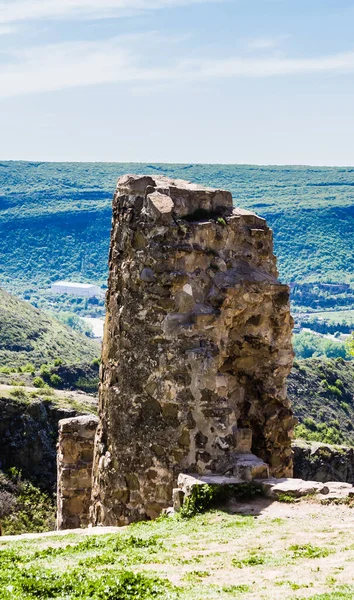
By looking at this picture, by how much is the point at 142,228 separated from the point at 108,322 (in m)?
1.21

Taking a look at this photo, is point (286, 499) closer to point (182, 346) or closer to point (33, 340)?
point (182, 346)

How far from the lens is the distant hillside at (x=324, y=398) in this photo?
4072 centimetres

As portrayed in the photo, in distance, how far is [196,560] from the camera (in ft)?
30.0

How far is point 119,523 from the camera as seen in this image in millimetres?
12422

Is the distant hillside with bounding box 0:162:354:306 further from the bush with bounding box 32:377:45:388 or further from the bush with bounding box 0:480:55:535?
the bush with bounding box 0:480:55:535

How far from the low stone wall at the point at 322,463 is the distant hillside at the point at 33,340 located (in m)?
27.7

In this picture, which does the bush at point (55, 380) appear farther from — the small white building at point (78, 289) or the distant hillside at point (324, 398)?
the small white building at point (78, 289)

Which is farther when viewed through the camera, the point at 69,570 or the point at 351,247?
the point at 351,247

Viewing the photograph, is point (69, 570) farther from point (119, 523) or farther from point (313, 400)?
point (313, 400)

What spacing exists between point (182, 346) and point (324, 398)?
3442 cm

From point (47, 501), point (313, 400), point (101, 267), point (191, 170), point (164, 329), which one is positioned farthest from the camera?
point (191, 170)

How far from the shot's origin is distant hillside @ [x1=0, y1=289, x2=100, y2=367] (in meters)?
58.2

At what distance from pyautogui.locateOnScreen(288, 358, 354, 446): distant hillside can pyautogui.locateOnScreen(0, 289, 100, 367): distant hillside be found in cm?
1220

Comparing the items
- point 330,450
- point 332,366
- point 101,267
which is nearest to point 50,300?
point 101,267
